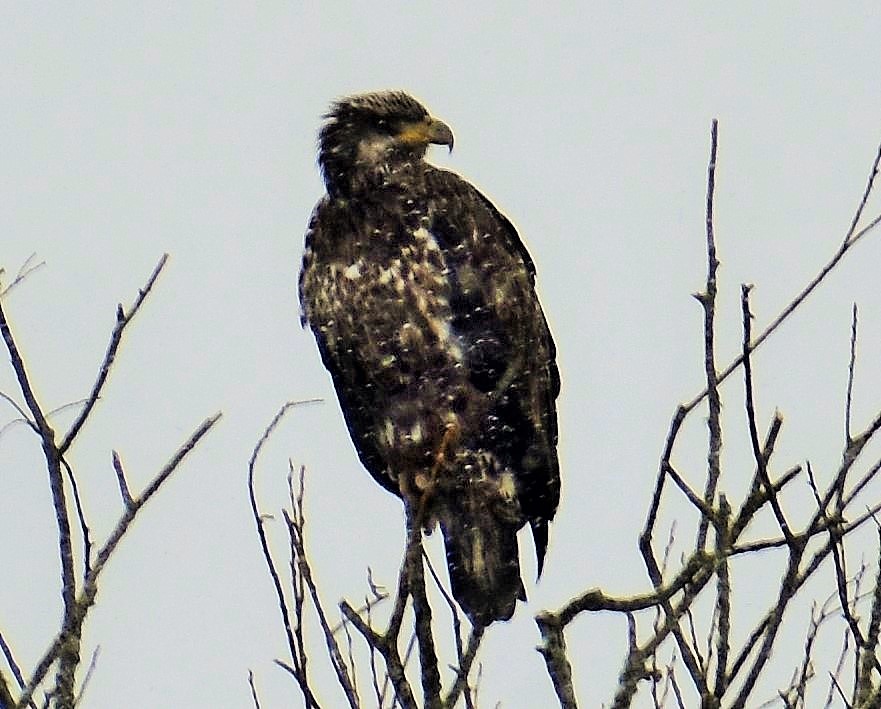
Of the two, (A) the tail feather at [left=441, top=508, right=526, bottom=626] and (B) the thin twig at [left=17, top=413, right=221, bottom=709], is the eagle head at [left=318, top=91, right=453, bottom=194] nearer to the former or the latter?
(A) the tail feather at [left=441, top=508, right=526, bottom=626]

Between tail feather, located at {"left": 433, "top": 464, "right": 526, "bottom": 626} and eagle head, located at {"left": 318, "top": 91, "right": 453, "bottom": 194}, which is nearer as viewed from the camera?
tail feather, located at {"left": 433, "top": 464, "right": 526, "bottom": 626}

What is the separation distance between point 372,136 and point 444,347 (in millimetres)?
880

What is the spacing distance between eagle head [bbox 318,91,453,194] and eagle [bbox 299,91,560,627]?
0.04 ft

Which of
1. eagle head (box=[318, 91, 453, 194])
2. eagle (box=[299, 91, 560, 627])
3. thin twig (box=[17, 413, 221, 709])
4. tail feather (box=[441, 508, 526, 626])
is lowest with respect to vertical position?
thin twig (box=[17, 413, 221, 709])

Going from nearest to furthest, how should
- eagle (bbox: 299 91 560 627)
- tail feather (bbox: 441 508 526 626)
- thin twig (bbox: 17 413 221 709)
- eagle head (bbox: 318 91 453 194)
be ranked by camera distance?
thin twig (bbox: 17 413 221 709)
tail feather (bbox: 441 508 526 626)
eagle (bbox: 299 91 560 627)
eagle head (bbox: 318 91 453 194)

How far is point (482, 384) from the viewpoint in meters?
5.07

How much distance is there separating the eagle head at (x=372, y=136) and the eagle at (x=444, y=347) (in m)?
0.01

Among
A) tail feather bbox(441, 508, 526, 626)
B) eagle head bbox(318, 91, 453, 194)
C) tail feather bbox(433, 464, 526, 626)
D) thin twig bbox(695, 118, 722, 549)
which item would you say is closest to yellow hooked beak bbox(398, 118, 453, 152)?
eagle head bbox(318, 91, 453, 194)

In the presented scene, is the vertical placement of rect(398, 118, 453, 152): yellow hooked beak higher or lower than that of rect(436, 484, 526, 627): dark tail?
higher

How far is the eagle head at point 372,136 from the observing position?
5238 mm

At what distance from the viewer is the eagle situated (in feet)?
16.1

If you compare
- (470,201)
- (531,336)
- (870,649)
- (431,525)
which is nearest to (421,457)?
(431,525)

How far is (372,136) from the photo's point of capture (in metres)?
5.36

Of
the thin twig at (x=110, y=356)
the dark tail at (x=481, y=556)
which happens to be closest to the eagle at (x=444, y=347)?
the dark tail at (x=481, y=556)
